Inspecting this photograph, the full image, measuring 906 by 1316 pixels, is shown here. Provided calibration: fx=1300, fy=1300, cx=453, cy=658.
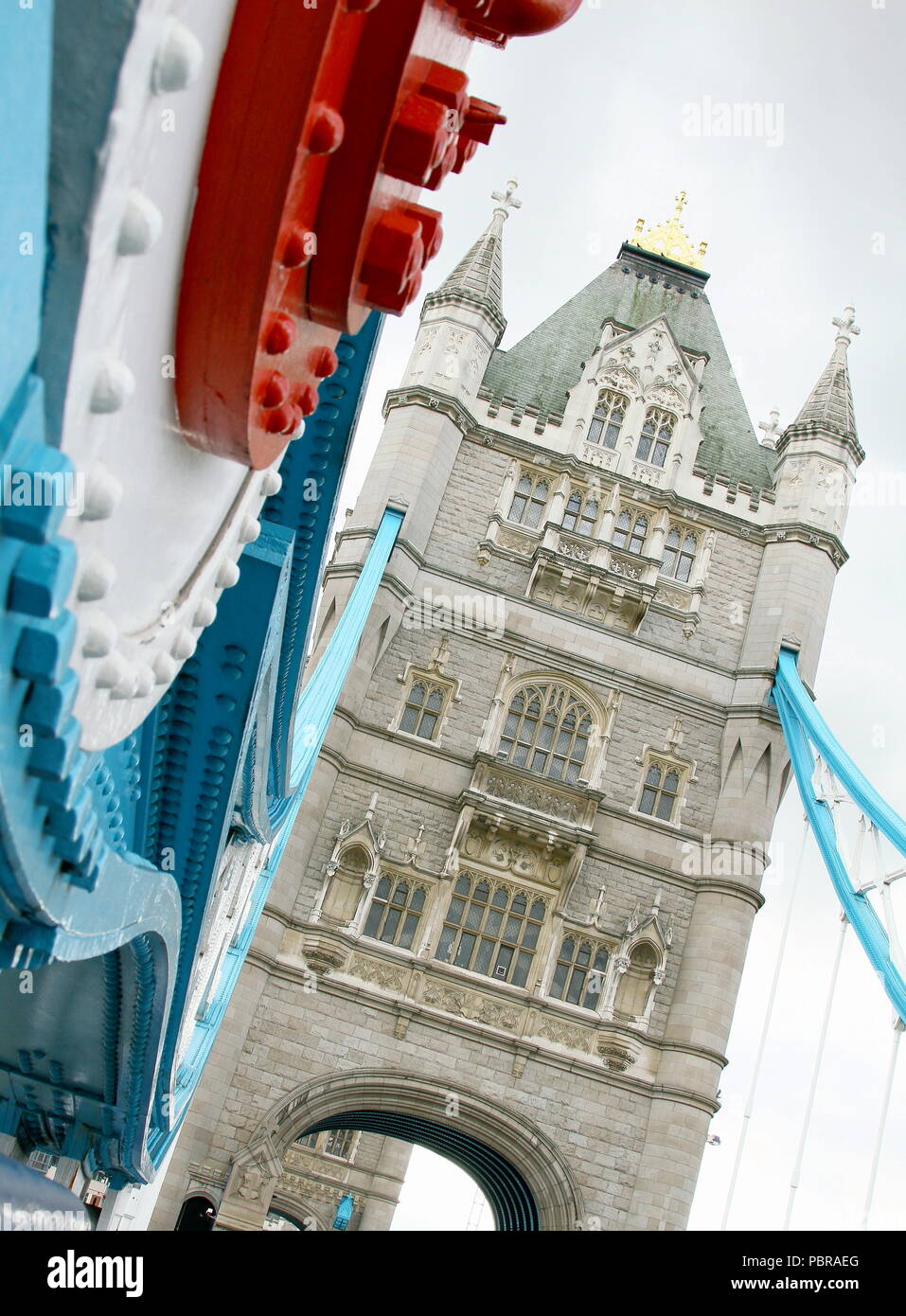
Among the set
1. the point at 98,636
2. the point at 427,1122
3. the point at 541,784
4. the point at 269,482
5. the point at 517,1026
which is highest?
the point at 541,784

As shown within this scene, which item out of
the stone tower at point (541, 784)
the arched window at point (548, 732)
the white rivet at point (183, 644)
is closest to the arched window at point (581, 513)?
the stone tower at point (541, 784)

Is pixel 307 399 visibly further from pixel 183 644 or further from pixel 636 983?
pixel 636 983

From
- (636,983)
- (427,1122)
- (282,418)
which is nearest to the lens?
(282,418)

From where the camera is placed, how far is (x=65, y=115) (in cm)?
166

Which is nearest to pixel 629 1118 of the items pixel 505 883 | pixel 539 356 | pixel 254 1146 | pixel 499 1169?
pixel 499 1169

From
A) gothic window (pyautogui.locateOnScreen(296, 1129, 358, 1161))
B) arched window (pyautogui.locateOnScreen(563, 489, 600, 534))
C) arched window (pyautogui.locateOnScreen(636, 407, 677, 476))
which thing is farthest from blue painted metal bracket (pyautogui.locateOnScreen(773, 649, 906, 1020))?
gothic window (pyautogui.locateOnScreen(296, 1129, 358, 1161))

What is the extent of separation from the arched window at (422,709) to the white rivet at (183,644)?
55.7 feet

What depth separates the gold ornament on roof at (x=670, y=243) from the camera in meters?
27.8

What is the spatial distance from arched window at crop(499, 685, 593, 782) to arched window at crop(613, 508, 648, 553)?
9.75ft

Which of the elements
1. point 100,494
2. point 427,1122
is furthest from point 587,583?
point 100,494

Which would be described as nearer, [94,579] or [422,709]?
[94,579]

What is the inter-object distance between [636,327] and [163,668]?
2369 centimetres

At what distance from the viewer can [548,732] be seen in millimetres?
20281

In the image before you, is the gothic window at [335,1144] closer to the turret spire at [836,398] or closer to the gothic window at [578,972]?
the gothic window at [578,972]
